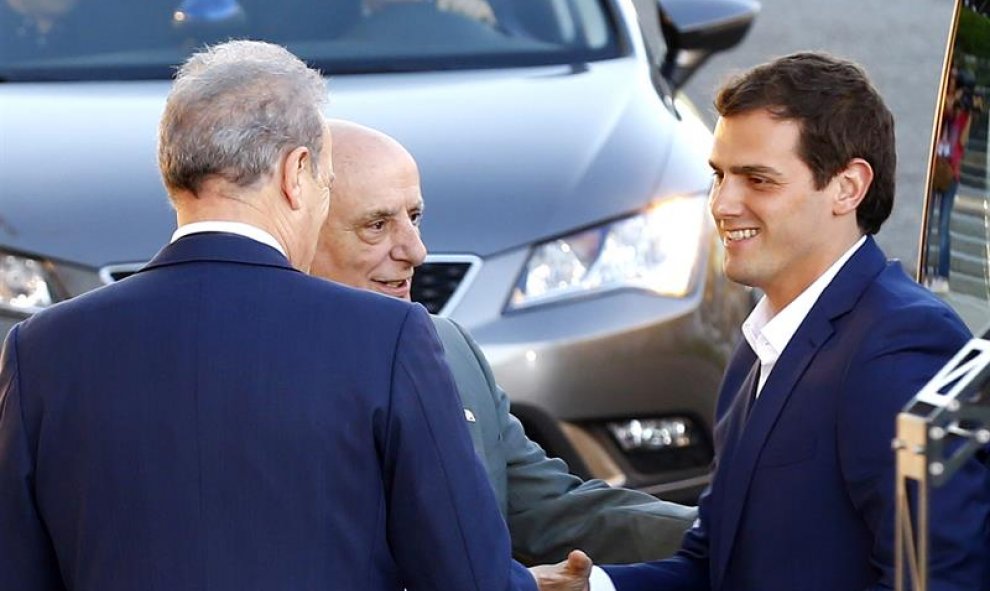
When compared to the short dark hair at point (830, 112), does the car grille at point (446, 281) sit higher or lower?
lower

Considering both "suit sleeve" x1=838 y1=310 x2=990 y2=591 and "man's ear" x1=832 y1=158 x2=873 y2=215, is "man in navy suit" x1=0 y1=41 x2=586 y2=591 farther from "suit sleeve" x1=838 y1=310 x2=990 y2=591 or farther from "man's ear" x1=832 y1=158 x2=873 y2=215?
"man's ear" x1=832 y1=158 x2=873 y2=215

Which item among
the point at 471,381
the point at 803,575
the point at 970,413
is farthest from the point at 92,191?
the point at 970,413

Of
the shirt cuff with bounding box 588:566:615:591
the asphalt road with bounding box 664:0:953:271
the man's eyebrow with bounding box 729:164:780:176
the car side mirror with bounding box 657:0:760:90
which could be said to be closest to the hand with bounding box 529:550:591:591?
the shirt cuff with bounding box 588:566:615:591

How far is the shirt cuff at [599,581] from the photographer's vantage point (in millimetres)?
3473

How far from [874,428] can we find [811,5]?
1325 cm

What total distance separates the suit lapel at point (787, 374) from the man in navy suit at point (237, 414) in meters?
0.51

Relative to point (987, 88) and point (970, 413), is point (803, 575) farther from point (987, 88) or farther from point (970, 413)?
point (987, 88)

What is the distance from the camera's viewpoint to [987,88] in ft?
12.5

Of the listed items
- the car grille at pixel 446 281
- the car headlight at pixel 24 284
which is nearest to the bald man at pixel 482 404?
the car grille at pixel 446 281

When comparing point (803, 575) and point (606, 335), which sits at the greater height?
point (803, 575)

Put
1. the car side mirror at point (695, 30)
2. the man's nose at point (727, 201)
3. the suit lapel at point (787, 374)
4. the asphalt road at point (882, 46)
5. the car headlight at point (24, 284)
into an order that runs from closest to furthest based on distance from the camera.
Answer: the suit lapel at point (787, 374)
the man's nose at point (727, 201)
the car headlight at point (24, 284)
the car side mirror at point (695, 30)
the asphalt road at point (882, 46)

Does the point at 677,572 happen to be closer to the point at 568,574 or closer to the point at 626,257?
the point at 568,574

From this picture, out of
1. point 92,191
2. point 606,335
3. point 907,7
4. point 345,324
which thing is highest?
point 345,324

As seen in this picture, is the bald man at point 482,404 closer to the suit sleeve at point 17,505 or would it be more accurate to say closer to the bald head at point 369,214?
the bald head at point 369,214
